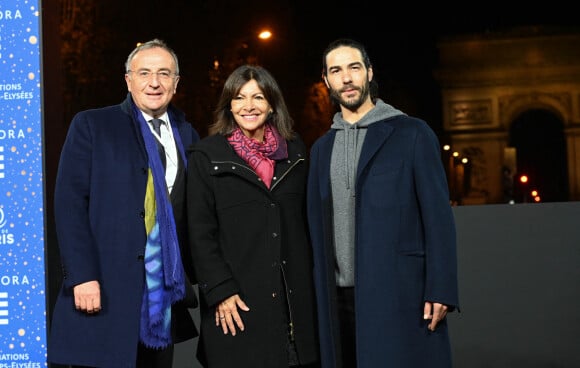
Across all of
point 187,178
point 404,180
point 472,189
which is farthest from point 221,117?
point 472,189

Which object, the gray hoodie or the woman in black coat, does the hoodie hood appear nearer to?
the gray hoodie

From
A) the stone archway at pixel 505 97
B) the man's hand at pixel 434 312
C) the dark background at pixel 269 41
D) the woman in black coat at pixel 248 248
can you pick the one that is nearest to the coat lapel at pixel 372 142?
the woman in black coat at pixel 248 248

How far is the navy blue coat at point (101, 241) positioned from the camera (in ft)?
7.51

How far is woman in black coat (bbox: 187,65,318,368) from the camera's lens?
2.35 metres

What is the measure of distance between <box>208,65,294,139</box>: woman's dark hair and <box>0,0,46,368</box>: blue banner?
4.00ft

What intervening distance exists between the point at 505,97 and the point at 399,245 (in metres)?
1.84

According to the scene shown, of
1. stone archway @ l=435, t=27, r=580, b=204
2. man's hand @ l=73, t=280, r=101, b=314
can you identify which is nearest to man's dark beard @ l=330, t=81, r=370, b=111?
man's hand @ l=73, t=280, r=101, b=314

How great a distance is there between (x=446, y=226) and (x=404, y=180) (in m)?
0.19

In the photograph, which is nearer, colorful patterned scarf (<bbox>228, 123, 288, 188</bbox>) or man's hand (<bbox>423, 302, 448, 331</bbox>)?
man's hand (<bbox>423, 302, 448, 331</bbox>)

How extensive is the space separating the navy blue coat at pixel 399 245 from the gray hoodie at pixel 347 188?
0.19ft

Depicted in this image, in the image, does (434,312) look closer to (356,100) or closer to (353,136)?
(353,136)

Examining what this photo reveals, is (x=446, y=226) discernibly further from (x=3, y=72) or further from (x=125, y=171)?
(x=3, y=72)

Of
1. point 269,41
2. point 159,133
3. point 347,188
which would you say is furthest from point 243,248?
point 269,41

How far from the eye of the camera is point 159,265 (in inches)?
93.0
